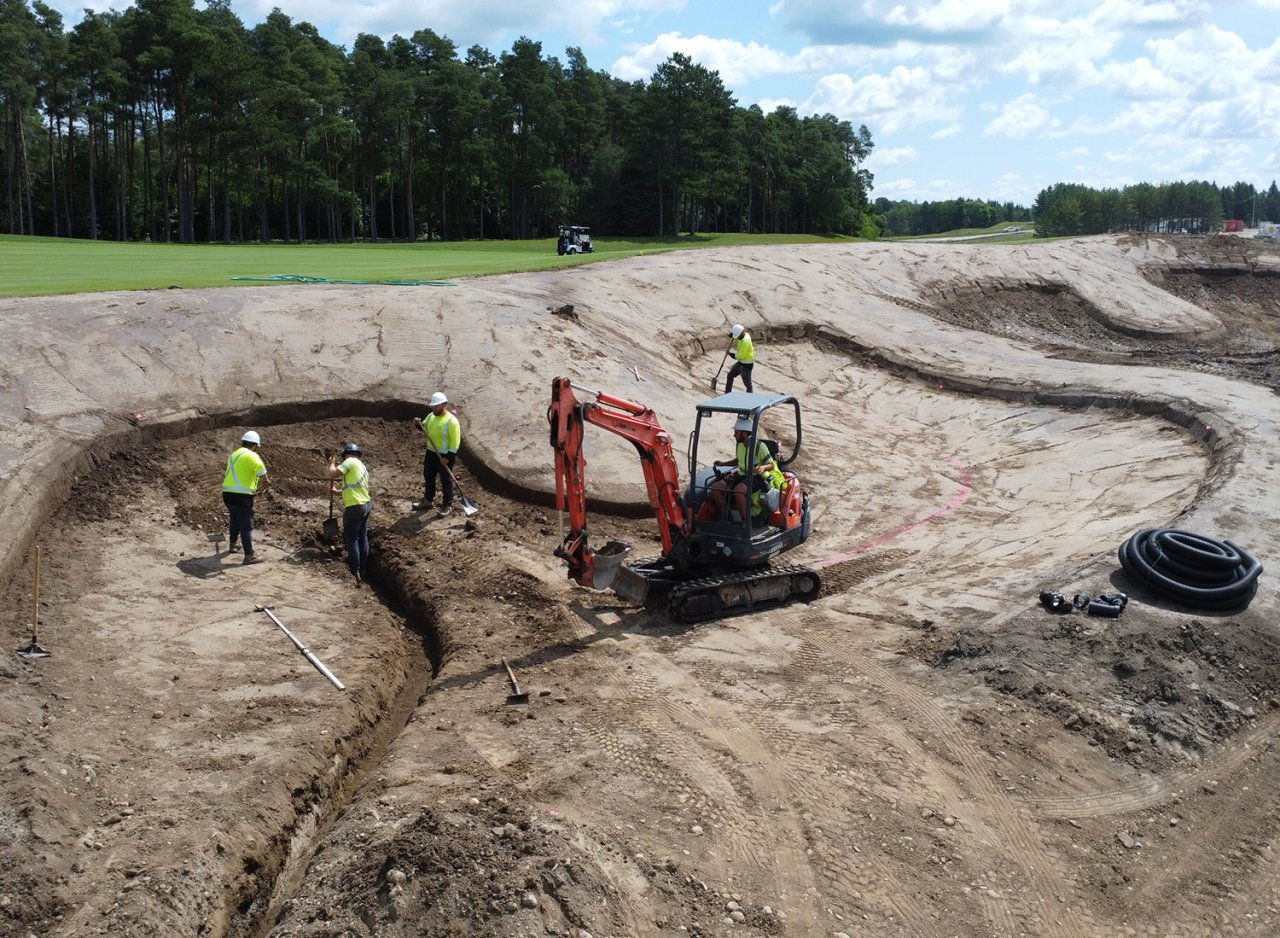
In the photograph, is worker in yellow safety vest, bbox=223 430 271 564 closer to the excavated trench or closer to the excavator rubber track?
the excavated trench

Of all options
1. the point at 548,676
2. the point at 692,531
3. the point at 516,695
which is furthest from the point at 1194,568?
the point at 516,695

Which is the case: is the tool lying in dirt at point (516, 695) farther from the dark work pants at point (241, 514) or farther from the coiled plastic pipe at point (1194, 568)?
the coiled plastic pipe at point (1194, 568)

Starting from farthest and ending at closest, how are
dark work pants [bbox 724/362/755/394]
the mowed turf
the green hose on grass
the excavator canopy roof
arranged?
1. the green hose on grass
2. the mowed turf
3. dark work pants [bbox 724/362/755/394]
4. the excavator canopy roof

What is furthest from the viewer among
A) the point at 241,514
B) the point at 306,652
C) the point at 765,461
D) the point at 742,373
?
the point at 742,373

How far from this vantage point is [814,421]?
22.6 metres

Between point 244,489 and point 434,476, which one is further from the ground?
point 244,489

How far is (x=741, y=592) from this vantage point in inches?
510

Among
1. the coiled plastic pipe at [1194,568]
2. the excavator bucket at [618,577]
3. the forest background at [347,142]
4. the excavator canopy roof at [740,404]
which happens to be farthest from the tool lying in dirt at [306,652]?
the forest background at [347,142]

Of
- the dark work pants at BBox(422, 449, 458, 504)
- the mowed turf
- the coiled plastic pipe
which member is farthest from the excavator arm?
the mowed turf

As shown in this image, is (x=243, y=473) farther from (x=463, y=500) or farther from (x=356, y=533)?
(x=463, y=500)

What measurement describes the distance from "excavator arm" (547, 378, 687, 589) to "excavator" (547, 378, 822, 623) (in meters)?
0.01

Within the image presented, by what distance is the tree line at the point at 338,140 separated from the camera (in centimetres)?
6075

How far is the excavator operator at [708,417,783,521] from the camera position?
12.9 m

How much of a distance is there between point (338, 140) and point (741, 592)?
68514 mm
